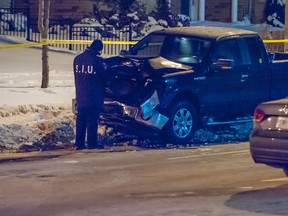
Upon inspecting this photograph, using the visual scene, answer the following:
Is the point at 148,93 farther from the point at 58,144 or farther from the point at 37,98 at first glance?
the point at 37,98

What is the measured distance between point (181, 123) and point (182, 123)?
0.9 inches

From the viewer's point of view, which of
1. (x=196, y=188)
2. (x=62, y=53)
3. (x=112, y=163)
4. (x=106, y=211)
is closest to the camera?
(x=106, y=211)

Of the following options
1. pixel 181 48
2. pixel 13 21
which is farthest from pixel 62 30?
pixel 181 48

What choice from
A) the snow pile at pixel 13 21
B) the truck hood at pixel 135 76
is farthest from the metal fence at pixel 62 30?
the truck hood at pixel 135 76

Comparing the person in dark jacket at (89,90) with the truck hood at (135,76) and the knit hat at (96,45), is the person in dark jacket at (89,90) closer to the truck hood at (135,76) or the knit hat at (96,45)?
the knit hat at (96,45)

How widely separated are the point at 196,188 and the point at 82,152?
3.76m

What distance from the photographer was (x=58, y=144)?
47.0 ft

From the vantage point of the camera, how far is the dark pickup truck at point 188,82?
14.1 meters

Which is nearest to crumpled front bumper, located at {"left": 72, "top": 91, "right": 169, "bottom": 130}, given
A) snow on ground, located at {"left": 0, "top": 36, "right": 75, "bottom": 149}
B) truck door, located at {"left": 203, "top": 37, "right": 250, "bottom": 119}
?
snow on ground, located at {"left": 0, "top": 36, "right": 75, "bottom": 149}

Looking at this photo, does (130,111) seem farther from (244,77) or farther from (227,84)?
(244,77)

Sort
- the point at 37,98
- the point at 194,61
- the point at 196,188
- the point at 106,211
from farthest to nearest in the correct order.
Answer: the point at 37,98 < the point at 194,61 < the point at 196,188 < the point at 106,211

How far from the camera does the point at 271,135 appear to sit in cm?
1031

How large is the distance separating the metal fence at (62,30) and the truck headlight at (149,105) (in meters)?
13.9

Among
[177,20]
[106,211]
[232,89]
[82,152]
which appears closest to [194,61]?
[232,89]
